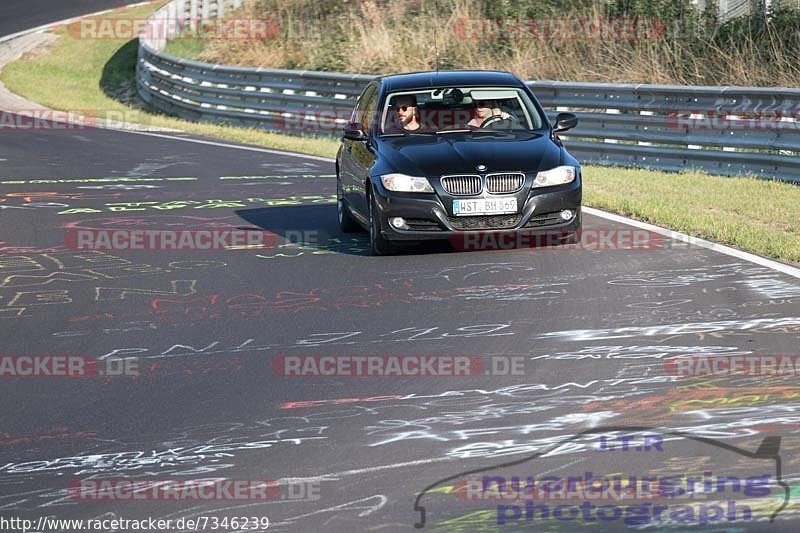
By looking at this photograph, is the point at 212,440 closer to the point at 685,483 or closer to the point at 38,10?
the point at 685,483

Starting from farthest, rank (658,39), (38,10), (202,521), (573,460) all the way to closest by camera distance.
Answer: (38,10)
(658,39)
(573,460)
(202,521)

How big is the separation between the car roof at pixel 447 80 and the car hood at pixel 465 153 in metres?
0.68

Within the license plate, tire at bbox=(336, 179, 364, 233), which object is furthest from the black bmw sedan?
tire at bbox=(336, 179, 364, 233)

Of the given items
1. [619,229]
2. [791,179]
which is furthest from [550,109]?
[619,229]

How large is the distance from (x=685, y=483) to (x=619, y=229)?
7.82 meters

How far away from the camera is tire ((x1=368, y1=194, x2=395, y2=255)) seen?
12102mm

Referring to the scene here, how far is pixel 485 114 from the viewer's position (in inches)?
517

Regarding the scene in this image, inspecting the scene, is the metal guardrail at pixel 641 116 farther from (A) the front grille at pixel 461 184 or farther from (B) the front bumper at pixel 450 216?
(A) the front grille at pixel 461 184

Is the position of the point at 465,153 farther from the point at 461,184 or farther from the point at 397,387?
the point at 397,387

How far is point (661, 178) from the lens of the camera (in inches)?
691
